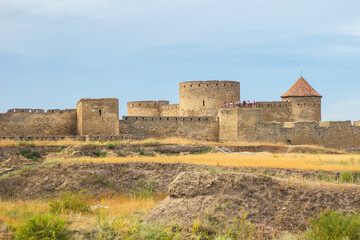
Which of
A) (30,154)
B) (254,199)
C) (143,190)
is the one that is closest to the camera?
(254,199)

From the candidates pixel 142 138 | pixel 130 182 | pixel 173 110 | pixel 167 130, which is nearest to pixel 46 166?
pixel 130 182

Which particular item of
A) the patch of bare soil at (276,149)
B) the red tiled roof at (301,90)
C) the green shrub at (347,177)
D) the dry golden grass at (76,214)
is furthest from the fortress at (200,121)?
the green shrub at (347,177)

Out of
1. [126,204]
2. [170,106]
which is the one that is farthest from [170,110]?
[126,204]

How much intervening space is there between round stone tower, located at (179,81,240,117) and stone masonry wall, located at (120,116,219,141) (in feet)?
7.69

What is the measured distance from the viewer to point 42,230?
8.91 meters

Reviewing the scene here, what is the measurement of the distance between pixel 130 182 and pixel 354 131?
23.1 m

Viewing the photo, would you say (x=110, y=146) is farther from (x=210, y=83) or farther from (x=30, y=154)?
(x=210, y=83)

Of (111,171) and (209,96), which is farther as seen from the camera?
(209,96)

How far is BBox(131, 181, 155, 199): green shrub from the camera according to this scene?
14.9 m

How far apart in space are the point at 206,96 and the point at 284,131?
19.4 ft

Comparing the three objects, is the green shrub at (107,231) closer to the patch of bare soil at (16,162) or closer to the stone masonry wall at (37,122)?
the patch of bare soil at (16,162)

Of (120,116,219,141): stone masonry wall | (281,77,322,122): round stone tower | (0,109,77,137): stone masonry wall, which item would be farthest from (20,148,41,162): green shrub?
(281,77,322,122): round stone tower

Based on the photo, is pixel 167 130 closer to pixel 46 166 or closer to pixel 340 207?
pixel 46 166

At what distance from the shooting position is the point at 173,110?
3850 centimetres
